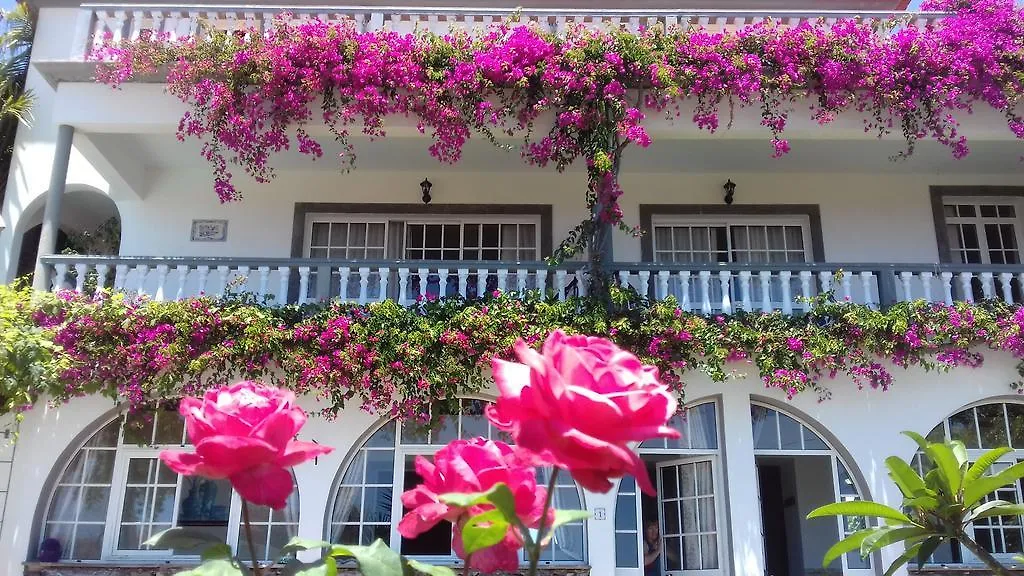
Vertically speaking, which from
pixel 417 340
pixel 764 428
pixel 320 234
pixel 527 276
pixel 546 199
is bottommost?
pixel 764 428

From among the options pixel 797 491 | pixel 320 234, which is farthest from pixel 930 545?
pixel 797 491

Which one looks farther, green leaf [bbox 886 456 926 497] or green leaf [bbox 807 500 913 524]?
green leaf [bbox 886 456 926 497]

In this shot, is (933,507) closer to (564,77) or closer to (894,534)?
(894,534)

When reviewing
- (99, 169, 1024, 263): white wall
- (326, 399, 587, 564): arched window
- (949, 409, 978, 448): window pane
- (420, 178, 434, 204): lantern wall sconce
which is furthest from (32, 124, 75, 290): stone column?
(949, 409, 978, 448): window pane

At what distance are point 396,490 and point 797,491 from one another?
5851 millimetres

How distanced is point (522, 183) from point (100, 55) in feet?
14.9

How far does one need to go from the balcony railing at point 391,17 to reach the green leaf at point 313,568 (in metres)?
7.72

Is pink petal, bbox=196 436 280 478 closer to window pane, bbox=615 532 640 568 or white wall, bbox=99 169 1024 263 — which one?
window pane, bbox=615 532 640 568

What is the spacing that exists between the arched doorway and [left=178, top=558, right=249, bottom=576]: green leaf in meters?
10.2

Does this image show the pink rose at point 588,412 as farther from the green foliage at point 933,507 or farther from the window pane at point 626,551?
the window pane at point 626,551

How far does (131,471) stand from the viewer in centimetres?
815

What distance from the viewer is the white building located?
308 inches

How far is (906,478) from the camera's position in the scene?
2223 millimetres

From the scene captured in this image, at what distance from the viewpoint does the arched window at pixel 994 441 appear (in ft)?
26.2
